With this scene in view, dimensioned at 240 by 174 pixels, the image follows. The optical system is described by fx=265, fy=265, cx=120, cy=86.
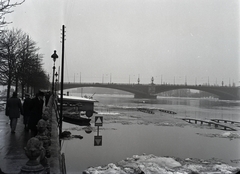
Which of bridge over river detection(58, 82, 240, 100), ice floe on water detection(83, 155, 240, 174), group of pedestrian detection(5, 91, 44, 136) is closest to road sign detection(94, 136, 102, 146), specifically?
ice floe on water detection(83, 155, 240, 174)

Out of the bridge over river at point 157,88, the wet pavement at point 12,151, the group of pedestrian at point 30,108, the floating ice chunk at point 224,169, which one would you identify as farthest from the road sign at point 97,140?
the bridge over river at point 157,88

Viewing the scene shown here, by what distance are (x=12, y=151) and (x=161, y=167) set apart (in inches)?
286

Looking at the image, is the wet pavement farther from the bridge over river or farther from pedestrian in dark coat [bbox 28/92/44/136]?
the bridge over river

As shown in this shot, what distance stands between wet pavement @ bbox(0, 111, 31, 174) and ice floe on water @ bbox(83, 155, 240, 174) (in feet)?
11.4

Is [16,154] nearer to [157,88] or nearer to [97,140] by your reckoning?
[97,140]

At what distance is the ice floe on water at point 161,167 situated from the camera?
12.3m

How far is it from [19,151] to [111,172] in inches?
180

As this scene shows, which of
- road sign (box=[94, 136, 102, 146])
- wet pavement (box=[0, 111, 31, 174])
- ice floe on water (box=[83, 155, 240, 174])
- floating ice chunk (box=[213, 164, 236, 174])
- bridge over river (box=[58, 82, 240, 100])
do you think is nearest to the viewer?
wet pavement (box=[0, 111, 31, 174])

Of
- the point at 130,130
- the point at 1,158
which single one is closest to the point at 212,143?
the point at 130,130

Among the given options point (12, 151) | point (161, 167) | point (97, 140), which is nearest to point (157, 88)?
point (97, 140)

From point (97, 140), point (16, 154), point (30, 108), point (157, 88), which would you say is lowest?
point (97, 140)

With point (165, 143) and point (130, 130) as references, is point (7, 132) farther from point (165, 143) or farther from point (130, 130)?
point (130, 130)

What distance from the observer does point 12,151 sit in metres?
9.01

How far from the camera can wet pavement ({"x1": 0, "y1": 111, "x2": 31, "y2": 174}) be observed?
7238mm
